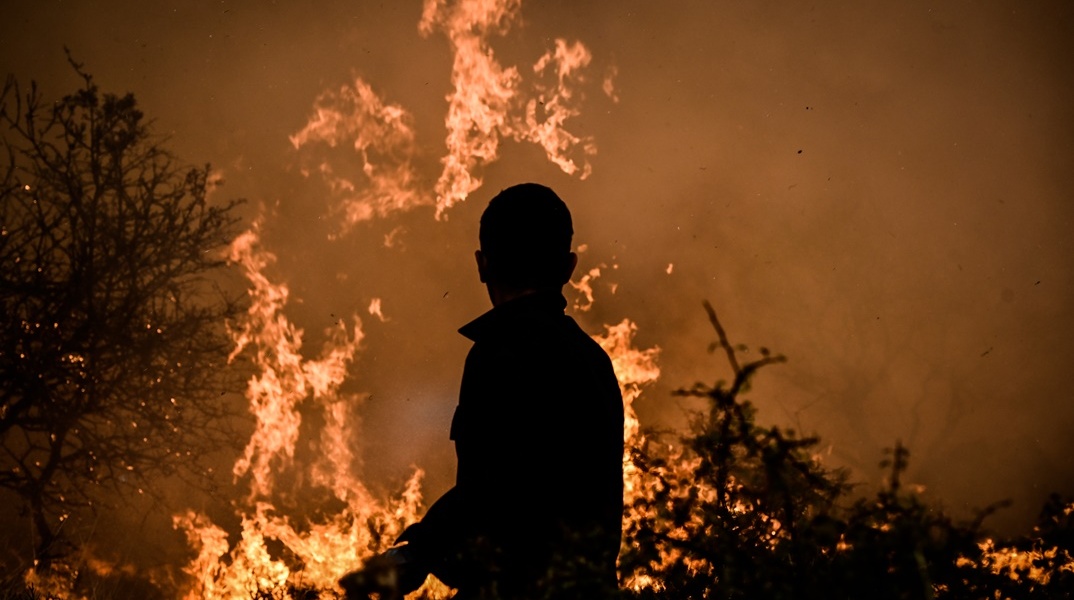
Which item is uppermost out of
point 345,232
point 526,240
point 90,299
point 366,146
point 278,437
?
point 366,146

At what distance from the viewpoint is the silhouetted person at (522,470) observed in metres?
1.82

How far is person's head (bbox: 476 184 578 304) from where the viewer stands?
2.12 meters

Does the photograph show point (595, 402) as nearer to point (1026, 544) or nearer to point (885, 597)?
point (885, 597)

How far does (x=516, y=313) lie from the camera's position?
6.75 ft

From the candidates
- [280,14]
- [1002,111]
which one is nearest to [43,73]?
[280,14]

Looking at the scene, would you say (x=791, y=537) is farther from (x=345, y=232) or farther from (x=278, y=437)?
(x=278, y=437)

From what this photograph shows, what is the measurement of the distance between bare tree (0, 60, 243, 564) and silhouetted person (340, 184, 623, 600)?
10.7 m

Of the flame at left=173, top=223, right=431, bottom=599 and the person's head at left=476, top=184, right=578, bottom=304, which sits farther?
the flame at left=173, top=223, right=431, bottom=599

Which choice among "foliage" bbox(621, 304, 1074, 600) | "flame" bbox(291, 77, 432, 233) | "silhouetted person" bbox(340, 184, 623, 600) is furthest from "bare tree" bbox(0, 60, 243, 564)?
"foliage" bbox(621, 304, 1074, 600)

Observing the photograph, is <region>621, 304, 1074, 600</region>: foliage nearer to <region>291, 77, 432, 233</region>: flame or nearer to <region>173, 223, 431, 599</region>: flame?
<region>173, 223, 431, 599</region>: flame

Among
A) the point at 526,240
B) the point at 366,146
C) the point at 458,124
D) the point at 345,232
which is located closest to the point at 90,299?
the point at 345,232

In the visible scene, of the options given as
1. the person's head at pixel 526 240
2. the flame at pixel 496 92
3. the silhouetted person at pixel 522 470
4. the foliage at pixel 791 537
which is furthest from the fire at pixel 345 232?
the silhouetted person at pixel 522 470

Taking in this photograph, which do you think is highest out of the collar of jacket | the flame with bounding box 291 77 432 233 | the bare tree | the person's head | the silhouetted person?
the flame with bounding box 291 77 432 233

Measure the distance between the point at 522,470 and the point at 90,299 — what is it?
37.8 ft
